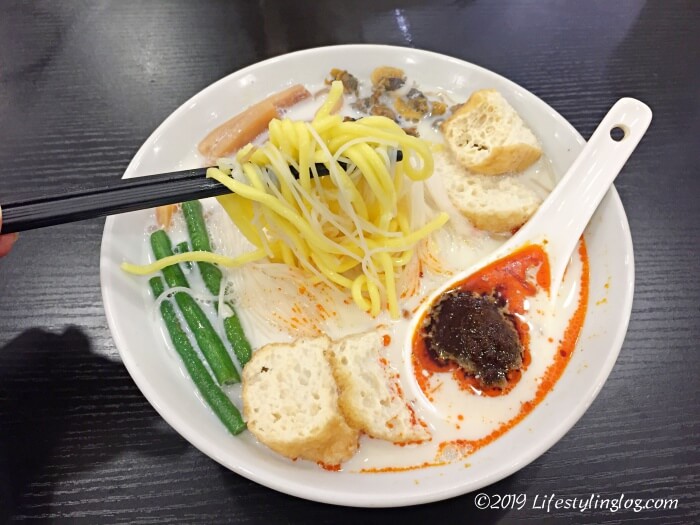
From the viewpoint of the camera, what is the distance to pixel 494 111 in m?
1.64

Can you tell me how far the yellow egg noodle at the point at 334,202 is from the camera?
4.25ft

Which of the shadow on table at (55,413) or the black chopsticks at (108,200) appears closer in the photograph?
the black chopsticks at (108,200)

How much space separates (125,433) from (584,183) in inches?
61.3

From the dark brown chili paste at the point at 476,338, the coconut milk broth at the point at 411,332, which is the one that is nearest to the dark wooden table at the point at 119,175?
the coconut milk broth at the point at 411,332

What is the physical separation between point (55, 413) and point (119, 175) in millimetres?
925

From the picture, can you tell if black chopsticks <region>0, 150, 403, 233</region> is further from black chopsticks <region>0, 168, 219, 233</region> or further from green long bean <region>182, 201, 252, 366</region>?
green long bean <region>182, 201, 252, 366</region>

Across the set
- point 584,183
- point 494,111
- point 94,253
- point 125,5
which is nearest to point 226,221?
point 94,253

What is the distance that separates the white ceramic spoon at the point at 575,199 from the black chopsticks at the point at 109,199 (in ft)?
2.04

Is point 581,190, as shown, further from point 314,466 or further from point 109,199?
point 109,199

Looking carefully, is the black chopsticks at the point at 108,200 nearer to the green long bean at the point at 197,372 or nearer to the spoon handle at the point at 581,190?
the green long bean at the point at 197,372

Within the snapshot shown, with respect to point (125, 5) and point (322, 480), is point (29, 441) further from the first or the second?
point (125, 5)

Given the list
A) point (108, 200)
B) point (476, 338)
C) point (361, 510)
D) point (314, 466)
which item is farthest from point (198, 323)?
point (476, 338)

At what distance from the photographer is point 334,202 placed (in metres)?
1.40

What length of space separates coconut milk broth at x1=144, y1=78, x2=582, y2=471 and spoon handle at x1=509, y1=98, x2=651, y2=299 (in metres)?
0.08
